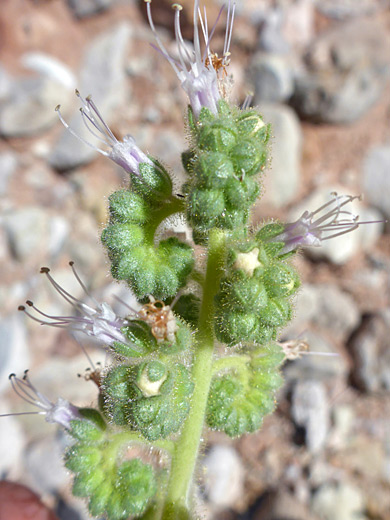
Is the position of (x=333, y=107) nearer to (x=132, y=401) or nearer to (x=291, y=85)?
(x=291, y=85)

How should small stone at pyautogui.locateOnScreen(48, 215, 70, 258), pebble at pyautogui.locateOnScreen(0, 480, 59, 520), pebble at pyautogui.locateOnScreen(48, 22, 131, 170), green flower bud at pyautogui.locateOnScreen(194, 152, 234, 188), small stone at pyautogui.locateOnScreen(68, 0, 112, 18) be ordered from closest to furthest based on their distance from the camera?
green flower bud at pyautogui.locateOnScreen(194, 152, 234, 188) < pebble at pyautogui.locateOnScreen(0, 480, 59, 520) < small stone at pyautogui.locateOnScreen(48, 215, 70, 258) < pebble at pyautogui.locateOnScreen(48, 22, 131, 170) < small stone at pyautogui.locateOnScreen(68, 0, 112, 18)

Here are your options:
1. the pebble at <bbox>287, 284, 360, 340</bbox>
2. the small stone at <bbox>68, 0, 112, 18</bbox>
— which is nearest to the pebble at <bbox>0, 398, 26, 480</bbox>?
the pebble at <bbox>287, 284, 360, 340</bbox>

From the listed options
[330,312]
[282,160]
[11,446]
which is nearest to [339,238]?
[330,312]

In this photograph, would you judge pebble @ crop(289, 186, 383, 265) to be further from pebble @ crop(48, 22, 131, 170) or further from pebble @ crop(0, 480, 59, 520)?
pebble @ crop(0, 480, 59, 520)

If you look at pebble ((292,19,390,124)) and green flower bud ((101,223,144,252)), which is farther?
pebble ((292,19,390,124))

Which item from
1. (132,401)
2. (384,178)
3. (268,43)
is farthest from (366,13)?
(132,401)

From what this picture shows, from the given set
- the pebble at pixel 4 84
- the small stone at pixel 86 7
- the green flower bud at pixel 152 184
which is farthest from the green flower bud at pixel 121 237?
the small stone at pixel 86 7

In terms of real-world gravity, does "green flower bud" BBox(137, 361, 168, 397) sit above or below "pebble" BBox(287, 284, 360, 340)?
below
